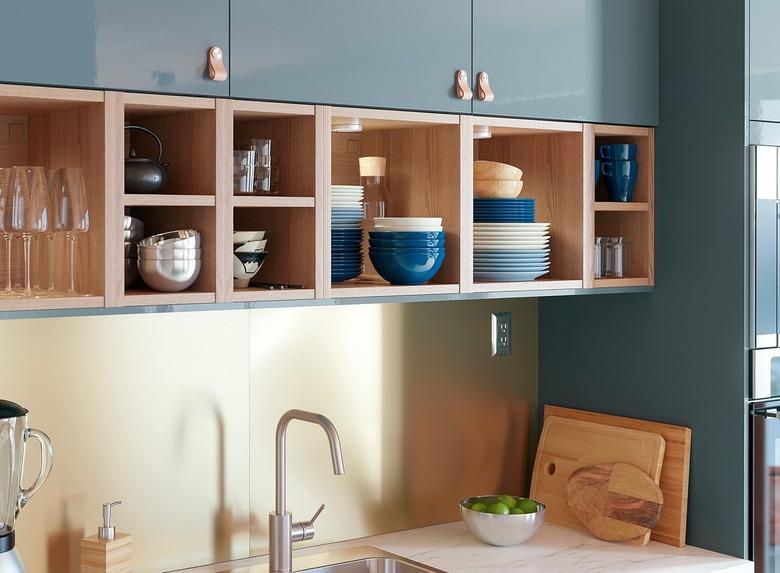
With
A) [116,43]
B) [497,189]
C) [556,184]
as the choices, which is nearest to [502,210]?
[497,189]

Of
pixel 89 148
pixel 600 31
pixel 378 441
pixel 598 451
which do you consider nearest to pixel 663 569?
pixel 598 451

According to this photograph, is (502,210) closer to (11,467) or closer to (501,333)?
(501,333)

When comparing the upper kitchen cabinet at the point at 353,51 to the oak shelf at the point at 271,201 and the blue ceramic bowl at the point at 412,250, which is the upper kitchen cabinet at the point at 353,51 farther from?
the blue ceramic bowl at the point at 412,250

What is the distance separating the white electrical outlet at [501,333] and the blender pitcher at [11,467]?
1307 mm

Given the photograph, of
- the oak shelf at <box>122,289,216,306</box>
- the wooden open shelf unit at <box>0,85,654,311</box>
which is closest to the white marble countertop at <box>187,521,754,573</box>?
the wooden open shelf unit at <box>0,85,654,311</box>

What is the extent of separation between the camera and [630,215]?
9.00 ft

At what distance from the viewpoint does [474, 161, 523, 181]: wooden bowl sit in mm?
2512

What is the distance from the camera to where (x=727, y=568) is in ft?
8.08

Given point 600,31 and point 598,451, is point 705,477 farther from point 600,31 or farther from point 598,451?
point 600,31

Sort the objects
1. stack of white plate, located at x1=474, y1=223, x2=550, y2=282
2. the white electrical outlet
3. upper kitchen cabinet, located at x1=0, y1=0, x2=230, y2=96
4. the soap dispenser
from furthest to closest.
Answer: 1. the white electrical outlet
2. stack of white plate, located at x1=474, y1=223, x2=550, y2=282
3. the soap dispenser
4. upper kitchen cabinet, located at x1=0, y1=0, x2=230, y2=96

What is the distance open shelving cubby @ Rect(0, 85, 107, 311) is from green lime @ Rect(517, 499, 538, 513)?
1.23m

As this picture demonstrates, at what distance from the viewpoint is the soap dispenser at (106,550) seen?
7.22ft

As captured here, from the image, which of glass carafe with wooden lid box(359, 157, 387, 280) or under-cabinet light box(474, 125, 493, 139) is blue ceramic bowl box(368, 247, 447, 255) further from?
under-cabinet light box(474, 125, 493, 139)

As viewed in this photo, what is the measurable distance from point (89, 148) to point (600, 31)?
1260 mm
